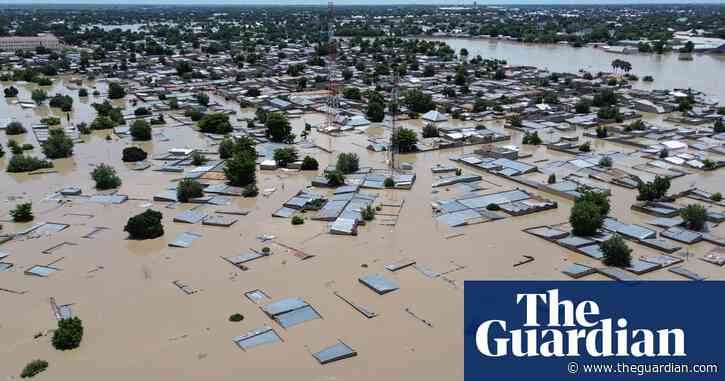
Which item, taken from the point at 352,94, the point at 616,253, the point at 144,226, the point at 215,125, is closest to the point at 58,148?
the point at 215,125

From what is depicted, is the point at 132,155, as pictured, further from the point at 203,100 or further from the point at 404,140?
the point at 203,100

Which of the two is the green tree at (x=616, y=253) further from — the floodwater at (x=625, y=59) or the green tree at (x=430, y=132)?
the floodwater at (x=625, y=59)

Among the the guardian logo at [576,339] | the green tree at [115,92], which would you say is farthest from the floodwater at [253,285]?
the green tree at [115,92]

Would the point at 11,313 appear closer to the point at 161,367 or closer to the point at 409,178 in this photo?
the point at 161,367

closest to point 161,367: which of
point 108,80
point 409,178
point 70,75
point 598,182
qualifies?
point 409,178

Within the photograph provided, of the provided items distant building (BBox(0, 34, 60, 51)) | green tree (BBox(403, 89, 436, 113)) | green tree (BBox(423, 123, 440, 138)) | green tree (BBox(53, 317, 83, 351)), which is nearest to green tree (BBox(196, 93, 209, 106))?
green tree (BBox(403, 89, 436, 113))

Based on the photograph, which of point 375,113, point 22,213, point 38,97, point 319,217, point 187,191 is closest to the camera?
point 319,217

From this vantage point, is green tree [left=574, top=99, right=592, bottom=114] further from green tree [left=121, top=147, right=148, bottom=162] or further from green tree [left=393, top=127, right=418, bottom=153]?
green tree [left=121, top=147, right=148, bottom=162]
